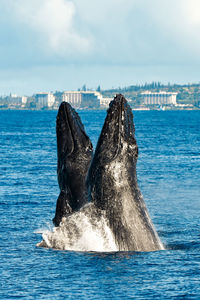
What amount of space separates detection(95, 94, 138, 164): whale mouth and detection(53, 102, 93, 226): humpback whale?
33.1 inches

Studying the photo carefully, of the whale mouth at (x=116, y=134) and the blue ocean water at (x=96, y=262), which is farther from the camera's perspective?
the whale mouth at (x=116, y=134)

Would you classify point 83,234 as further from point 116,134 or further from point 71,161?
point 116,134

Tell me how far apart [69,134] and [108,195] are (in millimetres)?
2044

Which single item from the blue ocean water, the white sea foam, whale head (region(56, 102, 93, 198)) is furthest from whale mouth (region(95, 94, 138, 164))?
the blue ocean water

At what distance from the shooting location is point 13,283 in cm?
1413

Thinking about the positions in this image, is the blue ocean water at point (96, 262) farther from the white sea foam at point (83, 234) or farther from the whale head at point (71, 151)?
the whale head at point (71, 151)

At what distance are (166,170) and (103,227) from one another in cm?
2684

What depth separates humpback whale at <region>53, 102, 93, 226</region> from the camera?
15.1m

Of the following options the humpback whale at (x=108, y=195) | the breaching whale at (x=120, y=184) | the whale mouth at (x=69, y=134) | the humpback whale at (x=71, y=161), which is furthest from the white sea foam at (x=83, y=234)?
the whale mouth at (x=69, y=134)

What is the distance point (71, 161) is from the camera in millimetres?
15242

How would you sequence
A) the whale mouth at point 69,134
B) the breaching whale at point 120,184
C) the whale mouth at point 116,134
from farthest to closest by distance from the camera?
the whale mouth at point 69,134 < the whale mouth at point 116,134 < the breaching whale at point 120,184

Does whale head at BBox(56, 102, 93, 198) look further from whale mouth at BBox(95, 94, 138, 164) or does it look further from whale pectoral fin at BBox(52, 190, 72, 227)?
whale mouth at BBox(95, 94, 138, 164)

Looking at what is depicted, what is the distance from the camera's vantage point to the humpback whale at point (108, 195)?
14266mm

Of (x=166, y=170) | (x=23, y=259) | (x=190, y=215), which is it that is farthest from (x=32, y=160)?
(x=23, y=259)
